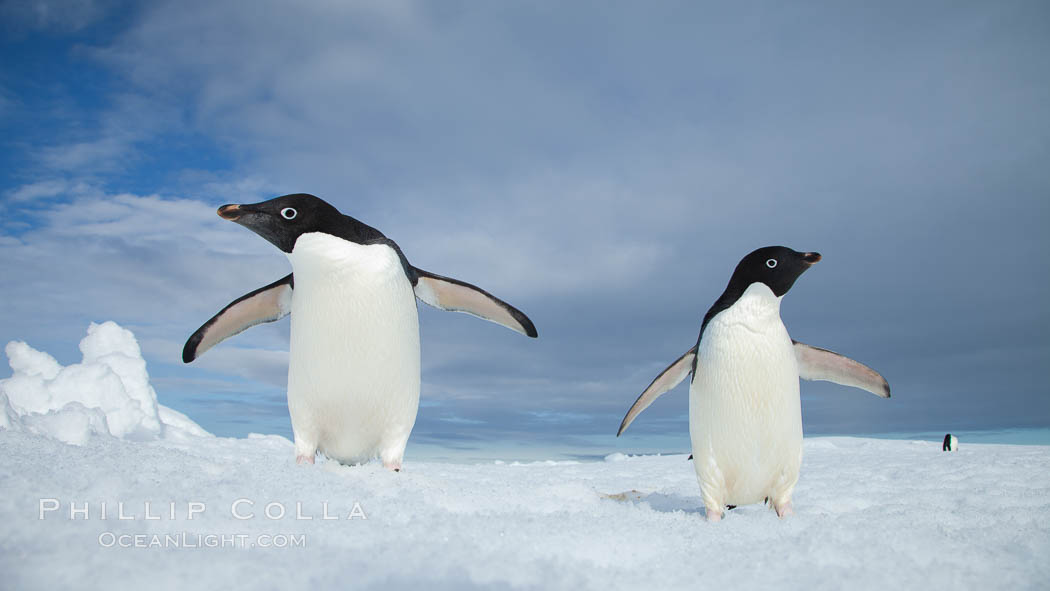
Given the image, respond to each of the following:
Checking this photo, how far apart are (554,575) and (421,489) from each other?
3.68ft

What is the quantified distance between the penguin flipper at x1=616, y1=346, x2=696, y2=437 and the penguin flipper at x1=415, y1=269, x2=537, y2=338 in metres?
0.81

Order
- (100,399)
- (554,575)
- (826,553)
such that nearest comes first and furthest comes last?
(554,575), (826,553), (100,399)

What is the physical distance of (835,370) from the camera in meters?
4.09

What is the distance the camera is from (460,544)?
2.22 meters

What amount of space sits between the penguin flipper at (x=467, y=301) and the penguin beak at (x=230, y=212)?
1.14 m

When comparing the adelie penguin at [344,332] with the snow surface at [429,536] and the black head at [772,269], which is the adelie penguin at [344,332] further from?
the black head at [772,269]

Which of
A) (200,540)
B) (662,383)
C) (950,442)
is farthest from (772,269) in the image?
(950,442)

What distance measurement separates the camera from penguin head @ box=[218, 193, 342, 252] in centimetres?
360

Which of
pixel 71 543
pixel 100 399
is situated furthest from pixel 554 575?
pixel 100 399

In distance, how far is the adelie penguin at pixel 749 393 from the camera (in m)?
3.43

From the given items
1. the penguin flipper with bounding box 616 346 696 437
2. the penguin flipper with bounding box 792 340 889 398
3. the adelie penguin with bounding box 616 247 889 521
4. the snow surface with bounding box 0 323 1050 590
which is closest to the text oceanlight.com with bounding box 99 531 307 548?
the snow surface with bounding box 0 323 1050 590

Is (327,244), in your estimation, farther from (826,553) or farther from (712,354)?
(826,553)

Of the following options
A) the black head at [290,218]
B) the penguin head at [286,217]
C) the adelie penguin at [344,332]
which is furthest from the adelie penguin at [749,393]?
the penguin head at [286,217]

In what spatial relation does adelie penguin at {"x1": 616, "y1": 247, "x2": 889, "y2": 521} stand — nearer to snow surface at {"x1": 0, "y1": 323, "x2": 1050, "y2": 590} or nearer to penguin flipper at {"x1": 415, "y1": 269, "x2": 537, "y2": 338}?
snow surface at {"x1": 0, "y1": 323, "x2": 1050, "y2": 590}
